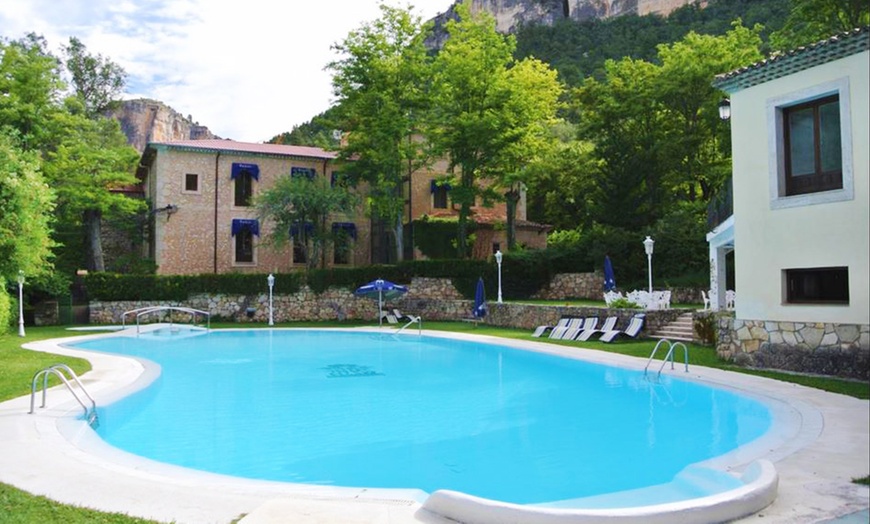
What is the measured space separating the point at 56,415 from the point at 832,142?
29.8 ft

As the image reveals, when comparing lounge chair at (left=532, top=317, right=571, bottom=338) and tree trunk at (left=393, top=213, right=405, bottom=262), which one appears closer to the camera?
lounge chair at (left=532, top=317, right=571, bottom=338)

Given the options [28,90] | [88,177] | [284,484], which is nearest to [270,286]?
[88,177]

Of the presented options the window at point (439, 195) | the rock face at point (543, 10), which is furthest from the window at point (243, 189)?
the rock face at point (543, 10)

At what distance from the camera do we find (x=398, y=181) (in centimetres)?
3088

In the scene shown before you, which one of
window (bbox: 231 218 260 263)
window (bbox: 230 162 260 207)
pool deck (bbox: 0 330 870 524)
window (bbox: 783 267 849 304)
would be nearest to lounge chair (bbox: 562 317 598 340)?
pool deck (bbox: 0 330 870 524)

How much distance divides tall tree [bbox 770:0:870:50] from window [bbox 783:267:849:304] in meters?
20.2

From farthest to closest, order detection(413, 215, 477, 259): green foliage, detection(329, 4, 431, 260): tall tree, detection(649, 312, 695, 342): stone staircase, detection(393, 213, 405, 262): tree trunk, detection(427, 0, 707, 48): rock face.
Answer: detection(427, 0, 707, 48): rock face
detection(413, 215, 477, 259): green foliage
detection(393, 213, 405, 262): tree trunk
detection(329, 4, 431, 260): tall tree
detection(649, 312, 695, 342): stone staircase

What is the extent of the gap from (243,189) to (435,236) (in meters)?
10.8

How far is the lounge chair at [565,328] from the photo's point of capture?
19531mm

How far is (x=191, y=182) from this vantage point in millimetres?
32250

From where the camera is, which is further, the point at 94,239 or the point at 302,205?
the point at 94,239

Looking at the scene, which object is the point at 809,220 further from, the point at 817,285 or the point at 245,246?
the point at 245,246

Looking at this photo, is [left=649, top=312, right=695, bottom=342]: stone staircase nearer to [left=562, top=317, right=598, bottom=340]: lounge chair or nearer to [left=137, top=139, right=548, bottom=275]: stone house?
[left=562, top=317, right=598, bottom=340]: lounge chair

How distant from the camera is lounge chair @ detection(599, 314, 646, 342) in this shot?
18.0 m
